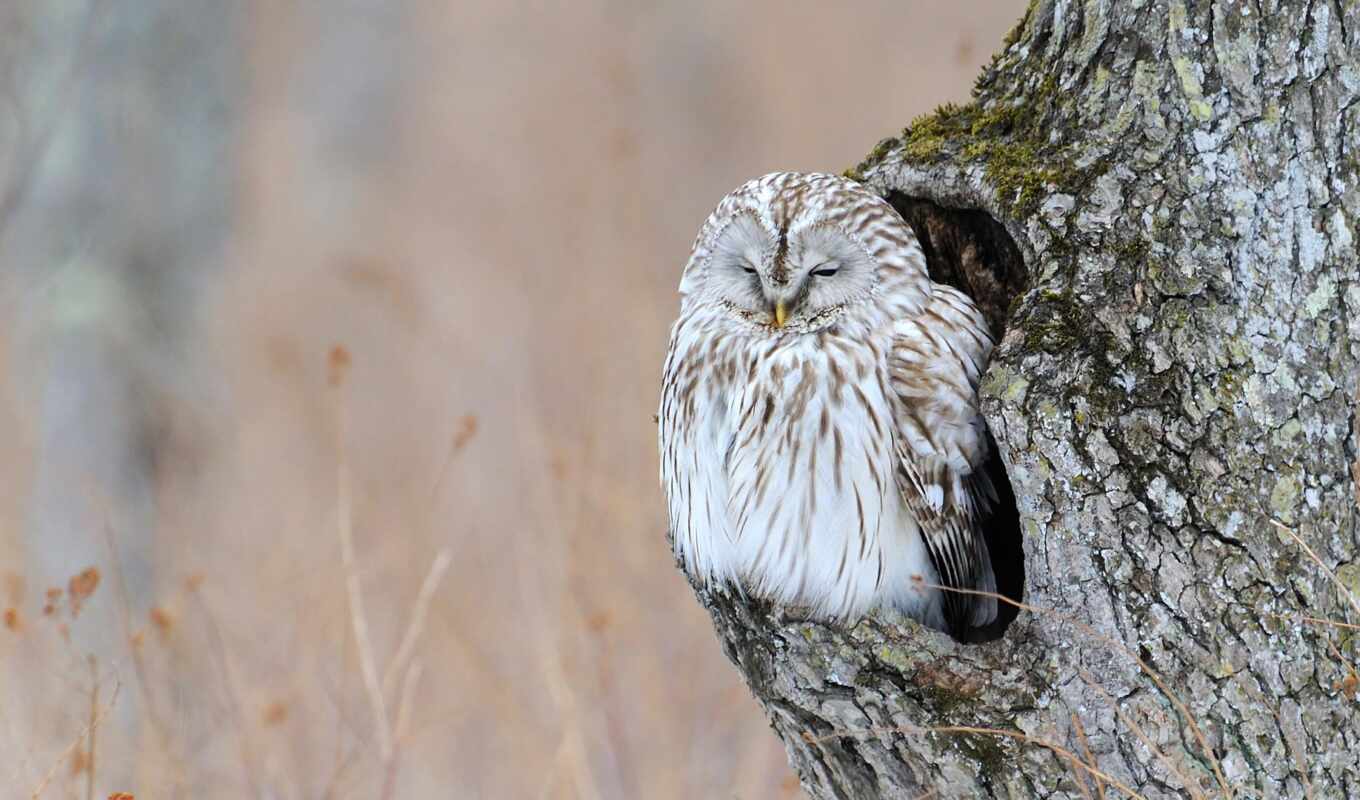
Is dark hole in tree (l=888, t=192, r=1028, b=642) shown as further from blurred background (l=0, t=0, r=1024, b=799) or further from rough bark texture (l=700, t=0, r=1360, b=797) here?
blurred background (l=0, t=0, r=1024, b=799)

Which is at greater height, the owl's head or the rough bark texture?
the owl's head

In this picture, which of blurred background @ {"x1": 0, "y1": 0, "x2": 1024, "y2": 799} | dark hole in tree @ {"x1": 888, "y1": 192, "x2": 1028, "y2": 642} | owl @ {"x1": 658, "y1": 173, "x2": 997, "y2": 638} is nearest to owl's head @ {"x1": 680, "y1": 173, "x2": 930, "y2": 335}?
owl @ {"x1": 658, "y1": 173, "x2": 997, "y2": 638}

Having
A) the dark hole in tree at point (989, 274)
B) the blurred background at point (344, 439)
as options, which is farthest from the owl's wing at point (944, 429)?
the blurred background at point (344, 439)

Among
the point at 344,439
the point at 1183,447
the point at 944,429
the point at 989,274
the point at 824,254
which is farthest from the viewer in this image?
the point at 344,439

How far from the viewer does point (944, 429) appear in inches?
90.4

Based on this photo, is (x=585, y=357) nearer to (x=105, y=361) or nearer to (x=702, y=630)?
(x=702, y=630)

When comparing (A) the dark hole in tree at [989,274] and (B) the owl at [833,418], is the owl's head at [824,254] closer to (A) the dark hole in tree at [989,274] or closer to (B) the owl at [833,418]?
(B) the owl at [833,418]

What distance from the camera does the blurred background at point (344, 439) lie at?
134 inches

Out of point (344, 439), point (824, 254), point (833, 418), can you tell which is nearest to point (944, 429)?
point (833, 418)

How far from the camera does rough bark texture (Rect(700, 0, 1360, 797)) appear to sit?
2.00 meters

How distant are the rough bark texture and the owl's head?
29 cm

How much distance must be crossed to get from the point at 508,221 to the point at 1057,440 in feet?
24.0

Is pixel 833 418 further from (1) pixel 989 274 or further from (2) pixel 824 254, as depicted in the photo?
(1) pixel 989 274

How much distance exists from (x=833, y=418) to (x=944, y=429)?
0.61 feet
